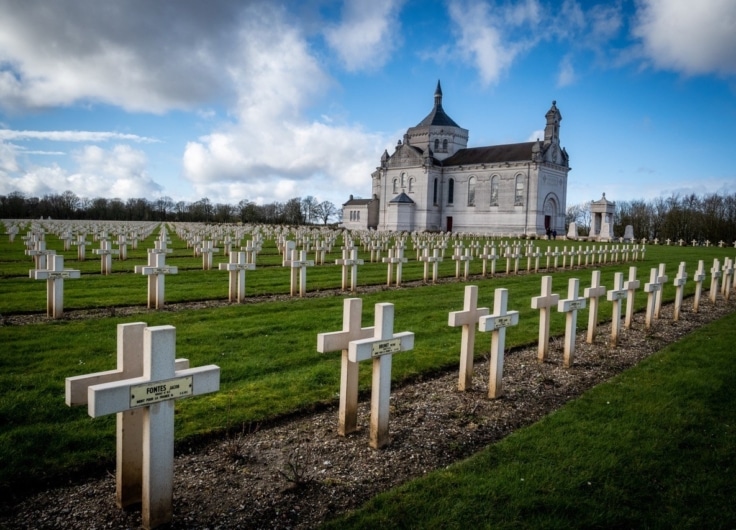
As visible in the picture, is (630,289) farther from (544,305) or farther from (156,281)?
(156,281)

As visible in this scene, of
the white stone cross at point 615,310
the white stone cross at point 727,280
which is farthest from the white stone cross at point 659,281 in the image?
the white stone cross at point 727,280

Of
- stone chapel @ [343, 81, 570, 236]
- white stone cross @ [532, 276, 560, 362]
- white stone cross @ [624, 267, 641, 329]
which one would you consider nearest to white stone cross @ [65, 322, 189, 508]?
white stone cross @ [532, 276, 560, 362]

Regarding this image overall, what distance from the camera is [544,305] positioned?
595cm

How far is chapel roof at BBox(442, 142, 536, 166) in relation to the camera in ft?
183

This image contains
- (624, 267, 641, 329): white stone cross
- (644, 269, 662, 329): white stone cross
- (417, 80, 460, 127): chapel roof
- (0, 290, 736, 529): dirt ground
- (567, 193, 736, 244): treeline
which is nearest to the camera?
(0, 290, 736, 529): dirt ground

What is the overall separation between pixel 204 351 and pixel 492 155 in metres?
56.6

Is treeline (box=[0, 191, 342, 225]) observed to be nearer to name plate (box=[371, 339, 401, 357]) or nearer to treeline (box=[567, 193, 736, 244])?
treeline (box=[567, 193, 736, 244])

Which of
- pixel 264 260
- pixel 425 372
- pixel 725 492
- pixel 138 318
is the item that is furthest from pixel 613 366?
pixel 264 260

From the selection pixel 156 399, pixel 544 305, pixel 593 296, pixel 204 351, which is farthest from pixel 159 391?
pixel 593 296

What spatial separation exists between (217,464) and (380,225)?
58.6 m

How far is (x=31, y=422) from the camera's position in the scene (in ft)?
12.8

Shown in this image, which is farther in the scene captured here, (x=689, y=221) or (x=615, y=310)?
(x=689, y=221)

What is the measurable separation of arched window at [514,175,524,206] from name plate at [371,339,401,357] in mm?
53331

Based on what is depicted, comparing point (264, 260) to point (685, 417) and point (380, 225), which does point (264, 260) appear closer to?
point (685, 417)
